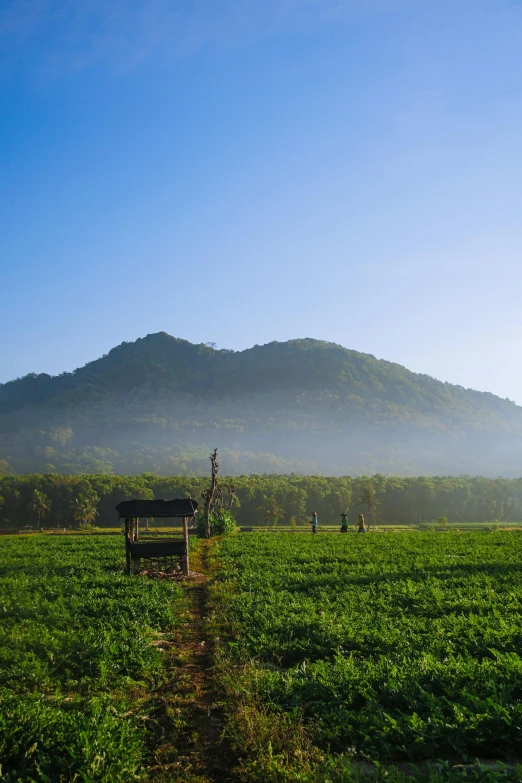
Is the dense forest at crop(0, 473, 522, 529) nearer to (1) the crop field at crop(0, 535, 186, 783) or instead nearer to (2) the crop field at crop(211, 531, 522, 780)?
(1) the crop field at crop(0, 535, 186, 783)

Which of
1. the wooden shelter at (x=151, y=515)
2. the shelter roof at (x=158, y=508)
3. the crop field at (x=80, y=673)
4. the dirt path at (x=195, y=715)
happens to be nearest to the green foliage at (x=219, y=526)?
the wooden shelter at (x=151, y=515)

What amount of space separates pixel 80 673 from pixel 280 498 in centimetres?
13765

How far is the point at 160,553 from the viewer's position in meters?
23.1

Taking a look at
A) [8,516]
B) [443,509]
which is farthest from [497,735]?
[443,509]

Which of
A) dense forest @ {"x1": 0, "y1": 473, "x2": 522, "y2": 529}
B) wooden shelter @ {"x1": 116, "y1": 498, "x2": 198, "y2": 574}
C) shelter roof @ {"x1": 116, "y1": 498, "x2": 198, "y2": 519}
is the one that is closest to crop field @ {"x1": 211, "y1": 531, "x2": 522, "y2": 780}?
wooden shelter @ {"x1": 116, "y1": 498, "x2": 198, "y2": 574}

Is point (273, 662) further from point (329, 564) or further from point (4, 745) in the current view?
point (329, 564)

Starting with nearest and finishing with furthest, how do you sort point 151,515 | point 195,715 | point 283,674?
1. point 195,715
2. point 283,674
3. point 151,515

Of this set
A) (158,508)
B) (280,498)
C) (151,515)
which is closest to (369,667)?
(151,515)

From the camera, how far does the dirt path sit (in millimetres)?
6855

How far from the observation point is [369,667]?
9305 millimetres

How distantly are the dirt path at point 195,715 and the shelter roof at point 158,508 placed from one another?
8.26m

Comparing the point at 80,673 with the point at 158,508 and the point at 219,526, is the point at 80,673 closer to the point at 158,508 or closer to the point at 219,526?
the point at 158,508

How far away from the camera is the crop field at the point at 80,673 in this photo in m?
6.39

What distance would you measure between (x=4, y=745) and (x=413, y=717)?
16.0 feet
